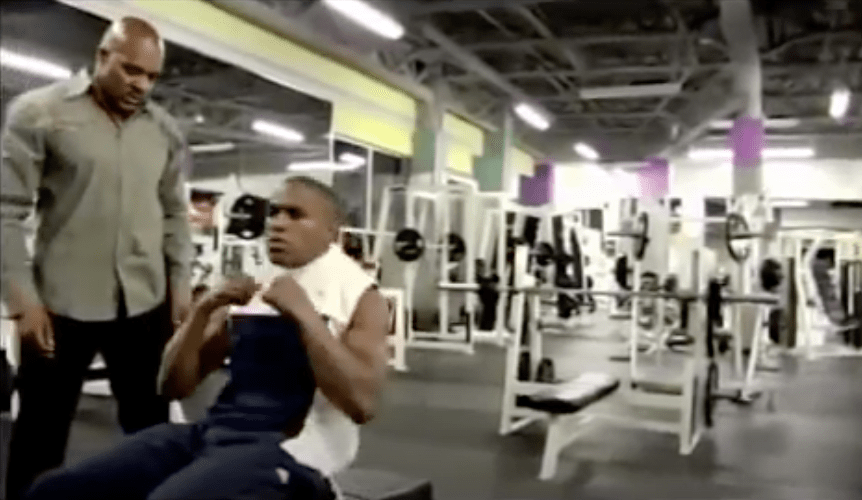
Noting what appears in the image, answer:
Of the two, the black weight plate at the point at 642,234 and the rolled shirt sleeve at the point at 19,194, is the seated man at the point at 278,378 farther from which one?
the black weight plate at the point at 642,234

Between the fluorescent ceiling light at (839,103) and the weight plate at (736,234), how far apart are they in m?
0.64

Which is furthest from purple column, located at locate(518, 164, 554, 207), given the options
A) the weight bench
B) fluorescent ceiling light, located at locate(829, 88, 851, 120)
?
the weight bench

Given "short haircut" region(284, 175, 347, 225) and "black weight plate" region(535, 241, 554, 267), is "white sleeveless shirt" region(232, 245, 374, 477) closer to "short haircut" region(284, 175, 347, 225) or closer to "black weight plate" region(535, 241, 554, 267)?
"short haircut" region(284, 175, 347, 225)

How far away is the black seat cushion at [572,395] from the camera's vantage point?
9.37ft

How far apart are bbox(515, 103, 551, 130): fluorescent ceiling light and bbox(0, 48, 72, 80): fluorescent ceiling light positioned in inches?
80.5

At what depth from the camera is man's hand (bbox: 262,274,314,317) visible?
112cm

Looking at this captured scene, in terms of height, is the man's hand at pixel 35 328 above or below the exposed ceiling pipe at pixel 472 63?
below

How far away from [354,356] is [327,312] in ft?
0.33

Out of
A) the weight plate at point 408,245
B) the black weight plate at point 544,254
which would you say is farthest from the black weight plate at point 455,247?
the weight plate at point 408,245

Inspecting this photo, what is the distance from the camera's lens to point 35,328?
1.34 metres

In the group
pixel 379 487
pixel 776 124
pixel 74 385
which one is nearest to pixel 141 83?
pixel 74 385

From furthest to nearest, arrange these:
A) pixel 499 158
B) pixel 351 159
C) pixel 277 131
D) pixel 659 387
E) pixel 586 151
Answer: pixel 499 158, pixel 586 151, pixel 659 387, pixel 351 159, pixel 277 131

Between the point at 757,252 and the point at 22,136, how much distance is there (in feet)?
14.4

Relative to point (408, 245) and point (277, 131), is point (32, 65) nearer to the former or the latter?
point (277, 131)
